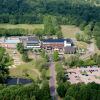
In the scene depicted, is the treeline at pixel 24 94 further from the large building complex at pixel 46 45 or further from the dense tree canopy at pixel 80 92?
the large building complex at pixel 46 45

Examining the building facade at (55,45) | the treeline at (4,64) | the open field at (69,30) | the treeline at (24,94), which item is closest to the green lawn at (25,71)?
the treeline at (4,64)

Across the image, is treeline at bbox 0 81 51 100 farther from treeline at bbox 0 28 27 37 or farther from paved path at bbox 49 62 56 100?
treeline at bbox 0 28 27 37

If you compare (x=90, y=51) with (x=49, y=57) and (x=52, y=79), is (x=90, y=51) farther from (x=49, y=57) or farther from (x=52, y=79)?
(x=52, y=79)

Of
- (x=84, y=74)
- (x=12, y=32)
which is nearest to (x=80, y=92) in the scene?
(x=84, y=74)

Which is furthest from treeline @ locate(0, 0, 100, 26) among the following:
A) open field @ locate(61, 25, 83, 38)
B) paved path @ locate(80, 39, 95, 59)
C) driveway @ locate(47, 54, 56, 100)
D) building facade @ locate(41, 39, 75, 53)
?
driveway @ locate(47, 54, 56, 100)

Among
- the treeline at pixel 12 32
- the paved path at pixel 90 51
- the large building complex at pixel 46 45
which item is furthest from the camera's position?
the treeline at pixel 12 32

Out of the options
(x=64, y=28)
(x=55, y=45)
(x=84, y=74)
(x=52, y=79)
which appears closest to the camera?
(x=52, y=79)

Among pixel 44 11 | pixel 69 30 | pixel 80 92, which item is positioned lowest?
pixel 80 92
